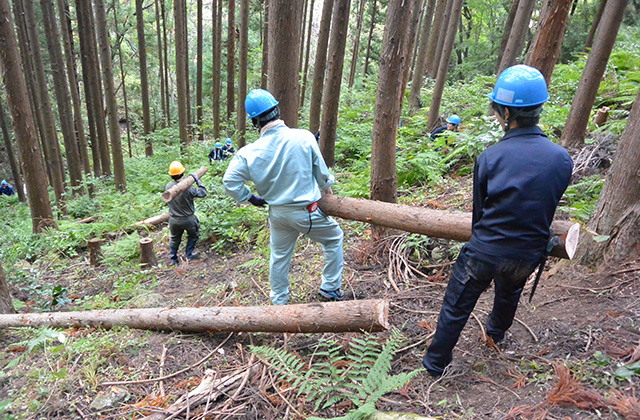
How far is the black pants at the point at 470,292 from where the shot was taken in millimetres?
2648

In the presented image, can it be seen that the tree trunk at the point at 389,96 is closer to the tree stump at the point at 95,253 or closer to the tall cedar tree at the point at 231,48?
the tree stump at the point at 95,253

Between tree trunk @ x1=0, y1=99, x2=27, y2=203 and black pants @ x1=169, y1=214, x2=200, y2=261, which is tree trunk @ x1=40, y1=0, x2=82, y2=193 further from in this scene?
black pants @ x1=169, y1=214, x2=200, y2=261

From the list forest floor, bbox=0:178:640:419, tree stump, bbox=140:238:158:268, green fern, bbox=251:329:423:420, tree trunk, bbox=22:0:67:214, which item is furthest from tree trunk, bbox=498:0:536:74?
tree trunk, bbox=22:0:67:214

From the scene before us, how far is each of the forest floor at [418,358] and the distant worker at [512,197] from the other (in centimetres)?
52

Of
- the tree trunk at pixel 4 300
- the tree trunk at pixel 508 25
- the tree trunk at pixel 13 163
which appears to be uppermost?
the tree trunk at pixel 508 25

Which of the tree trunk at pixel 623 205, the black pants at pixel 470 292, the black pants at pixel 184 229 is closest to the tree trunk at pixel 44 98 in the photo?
the black pants at pixel 184 229

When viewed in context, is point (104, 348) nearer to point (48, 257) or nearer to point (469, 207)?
point (469, 207)

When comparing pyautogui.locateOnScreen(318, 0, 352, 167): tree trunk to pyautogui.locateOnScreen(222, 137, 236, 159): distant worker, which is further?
pyautogui.locateOnScreen(222, 137, 236, 159): distant worker

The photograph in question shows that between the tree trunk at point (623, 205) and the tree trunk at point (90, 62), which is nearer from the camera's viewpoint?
the tree trunk at point (623, 205)

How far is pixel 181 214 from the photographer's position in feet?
24.1

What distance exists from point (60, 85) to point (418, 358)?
50.3 feet

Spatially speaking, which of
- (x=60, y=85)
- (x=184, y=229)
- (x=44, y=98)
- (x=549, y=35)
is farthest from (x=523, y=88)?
(x=60, y=85)

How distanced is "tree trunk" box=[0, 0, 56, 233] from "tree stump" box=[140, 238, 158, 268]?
15.1 ft

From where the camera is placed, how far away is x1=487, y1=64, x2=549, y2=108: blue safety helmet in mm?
2500
